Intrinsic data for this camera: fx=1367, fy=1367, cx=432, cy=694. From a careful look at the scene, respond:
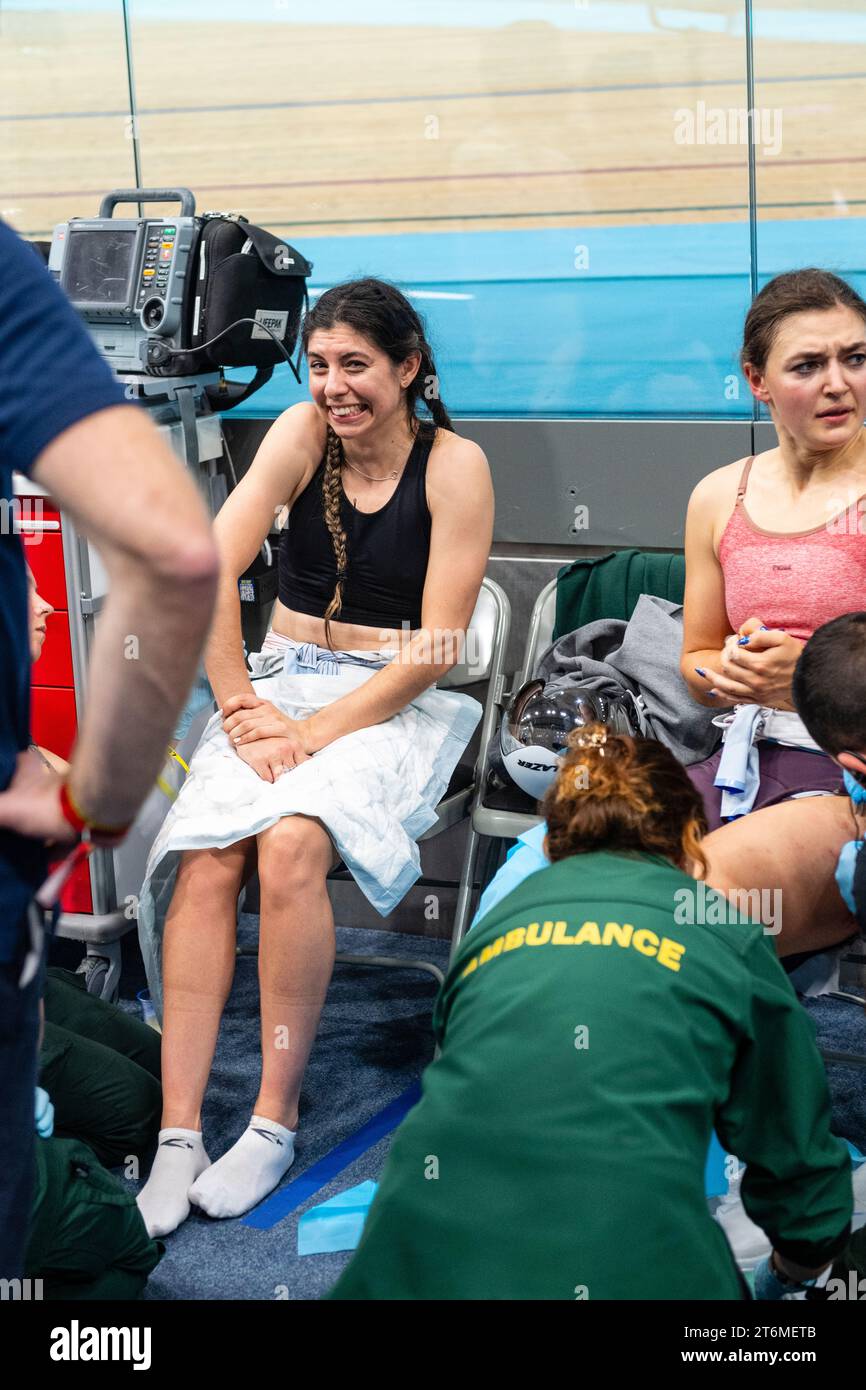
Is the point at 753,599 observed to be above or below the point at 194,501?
below

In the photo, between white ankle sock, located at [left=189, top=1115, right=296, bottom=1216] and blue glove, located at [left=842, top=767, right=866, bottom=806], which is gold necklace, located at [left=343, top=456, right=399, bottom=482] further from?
white ankle sock, located at [left=189, top=1115, right=296, bottom=1216]

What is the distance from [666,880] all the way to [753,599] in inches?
49.5

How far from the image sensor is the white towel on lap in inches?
102

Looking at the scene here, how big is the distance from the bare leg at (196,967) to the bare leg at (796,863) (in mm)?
933

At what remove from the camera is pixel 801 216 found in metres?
3.32

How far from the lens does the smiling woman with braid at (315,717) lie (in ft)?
8.27

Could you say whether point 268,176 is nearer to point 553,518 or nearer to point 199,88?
point 199,88

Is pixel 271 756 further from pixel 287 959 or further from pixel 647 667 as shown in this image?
pixel 647 667

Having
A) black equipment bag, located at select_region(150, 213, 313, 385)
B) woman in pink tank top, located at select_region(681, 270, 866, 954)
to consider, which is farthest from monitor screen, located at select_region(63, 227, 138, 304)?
woman in pink tank top, located at select_region(681, 270, 866, 954)

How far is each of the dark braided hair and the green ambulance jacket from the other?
1.61 meters

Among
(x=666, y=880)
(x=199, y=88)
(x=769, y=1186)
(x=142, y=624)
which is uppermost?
(x=199, y=88)
